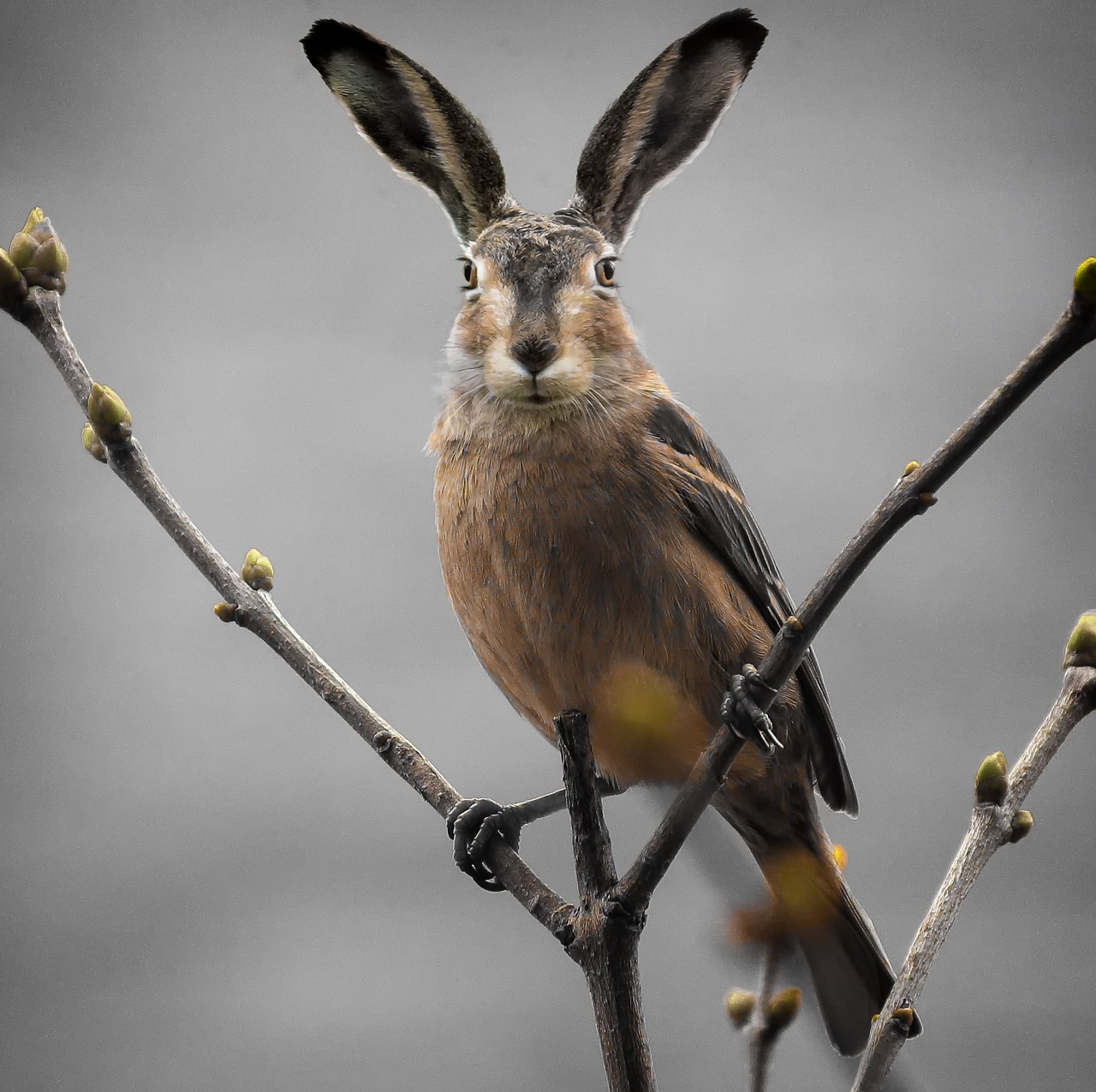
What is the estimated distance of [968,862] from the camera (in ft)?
2.33

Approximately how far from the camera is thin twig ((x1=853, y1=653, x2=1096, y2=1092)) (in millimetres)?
675

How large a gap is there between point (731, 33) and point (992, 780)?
564 millimetres

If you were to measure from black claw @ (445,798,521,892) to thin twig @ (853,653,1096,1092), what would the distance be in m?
0.33

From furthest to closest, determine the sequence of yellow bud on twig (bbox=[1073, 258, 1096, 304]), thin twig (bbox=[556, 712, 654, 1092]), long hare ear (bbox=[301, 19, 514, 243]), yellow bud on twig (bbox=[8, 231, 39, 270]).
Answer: long hare ear (bbox=[301, 19, 514, 243])
yellow bud on twig (bbox=[8, 231, 39, 270])
thin twig (bbox=[556, 712, 654, 1092])
yellow bud on twig (bbox=[1073, 258, 1096, 304])

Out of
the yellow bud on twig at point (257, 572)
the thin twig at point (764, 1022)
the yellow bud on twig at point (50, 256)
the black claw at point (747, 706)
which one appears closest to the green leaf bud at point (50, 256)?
the yellow bud on twig at point (50, 256)

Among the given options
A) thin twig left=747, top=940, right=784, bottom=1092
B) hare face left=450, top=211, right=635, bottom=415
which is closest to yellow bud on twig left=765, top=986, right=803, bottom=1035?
thin twig left=747, top=940, right=784, bottom=1092

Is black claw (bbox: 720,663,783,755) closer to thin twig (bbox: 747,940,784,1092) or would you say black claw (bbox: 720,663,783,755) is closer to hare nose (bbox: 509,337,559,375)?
thin twig (bbox: 747,940,784,1092)

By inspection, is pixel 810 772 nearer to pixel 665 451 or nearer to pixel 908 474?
pixel 665 451

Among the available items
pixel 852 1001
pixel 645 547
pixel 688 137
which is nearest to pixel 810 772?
pixel 852 1001

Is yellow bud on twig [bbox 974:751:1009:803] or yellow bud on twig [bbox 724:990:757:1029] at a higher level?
yellow bud on twig [bbox 974:751:1009:803]

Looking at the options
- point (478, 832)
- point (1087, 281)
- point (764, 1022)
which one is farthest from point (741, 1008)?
point (1087, 281)

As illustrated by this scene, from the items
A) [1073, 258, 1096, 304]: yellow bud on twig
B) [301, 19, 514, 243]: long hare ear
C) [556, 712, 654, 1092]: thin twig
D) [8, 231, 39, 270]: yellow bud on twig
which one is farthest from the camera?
[301, 19, 514, 243]: long hare ear

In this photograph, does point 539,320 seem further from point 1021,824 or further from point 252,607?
point 1021,824

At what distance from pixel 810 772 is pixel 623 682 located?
10.1 inches
